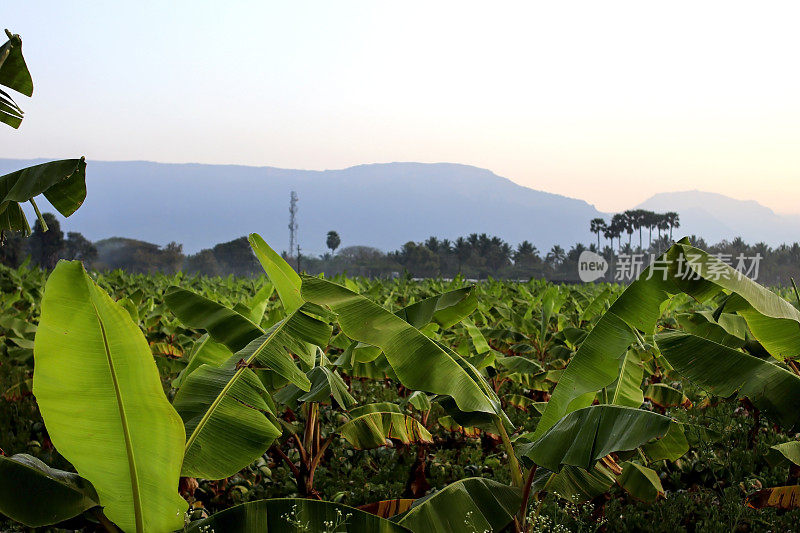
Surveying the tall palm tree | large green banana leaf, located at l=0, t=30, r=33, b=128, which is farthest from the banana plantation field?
the tall palm tree

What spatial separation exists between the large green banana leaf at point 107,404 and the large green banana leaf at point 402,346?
114 centimetres

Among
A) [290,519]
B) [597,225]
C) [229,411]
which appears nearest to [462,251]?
[597,225]

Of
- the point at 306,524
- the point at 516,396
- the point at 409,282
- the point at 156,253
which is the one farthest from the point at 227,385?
the point at 156,253

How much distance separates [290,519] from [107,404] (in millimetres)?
809

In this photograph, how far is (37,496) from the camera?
6.82 feet

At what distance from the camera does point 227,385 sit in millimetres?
2773

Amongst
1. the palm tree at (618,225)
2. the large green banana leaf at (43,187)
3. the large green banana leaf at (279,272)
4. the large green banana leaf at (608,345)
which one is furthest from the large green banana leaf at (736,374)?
the palm tree at (618,225)

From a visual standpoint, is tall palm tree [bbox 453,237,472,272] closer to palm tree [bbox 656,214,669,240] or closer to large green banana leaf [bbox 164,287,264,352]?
palm tree [bbox 656,214,669,240]

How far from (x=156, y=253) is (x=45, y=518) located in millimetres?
131650

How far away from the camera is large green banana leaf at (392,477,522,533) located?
101 inches

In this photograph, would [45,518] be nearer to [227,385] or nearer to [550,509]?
[227,385]

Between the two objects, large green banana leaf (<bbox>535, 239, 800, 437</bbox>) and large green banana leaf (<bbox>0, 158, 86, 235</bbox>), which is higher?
large green banana leaf (<bbox>0, 158, 86, 235</bbox>)

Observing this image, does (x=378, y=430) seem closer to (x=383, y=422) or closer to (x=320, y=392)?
(x=383, y=422)

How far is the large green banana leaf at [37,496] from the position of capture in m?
2.05
